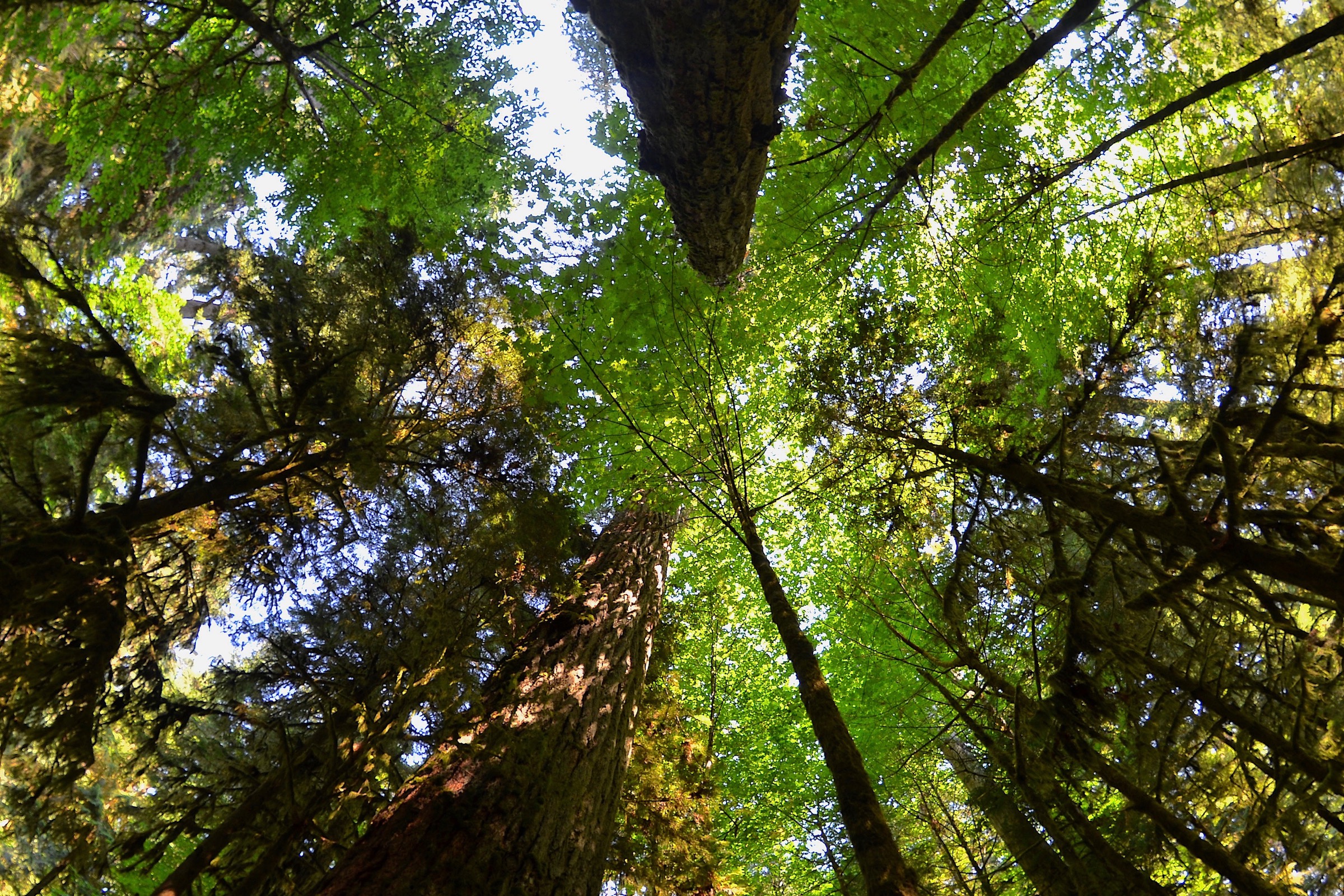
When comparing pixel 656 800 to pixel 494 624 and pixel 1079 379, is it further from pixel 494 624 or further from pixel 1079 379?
pixel 1079 379

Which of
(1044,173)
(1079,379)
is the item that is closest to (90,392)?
(1044,173)

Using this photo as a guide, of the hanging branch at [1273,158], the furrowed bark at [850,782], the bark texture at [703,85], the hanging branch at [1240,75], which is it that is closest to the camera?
the furrowed bark at [850,782]

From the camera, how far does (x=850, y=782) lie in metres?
3.24

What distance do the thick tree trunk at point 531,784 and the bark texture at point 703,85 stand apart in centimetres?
290

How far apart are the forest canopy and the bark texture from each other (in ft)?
0.09

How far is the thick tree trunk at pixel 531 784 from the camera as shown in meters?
2.59

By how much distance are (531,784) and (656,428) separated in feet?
8.98

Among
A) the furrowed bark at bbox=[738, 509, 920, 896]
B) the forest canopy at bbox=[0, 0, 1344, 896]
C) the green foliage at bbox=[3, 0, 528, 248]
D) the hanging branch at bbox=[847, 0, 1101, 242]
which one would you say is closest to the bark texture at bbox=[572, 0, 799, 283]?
the forest canopy at bbox=[0, 0, 1344, 896]

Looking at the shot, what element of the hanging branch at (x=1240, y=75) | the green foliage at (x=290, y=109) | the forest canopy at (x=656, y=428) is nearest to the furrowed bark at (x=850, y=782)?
the forest canopy at (x=656, y=428)

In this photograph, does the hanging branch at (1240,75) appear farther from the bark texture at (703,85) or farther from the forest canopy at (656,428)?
the bark texture at (703,85)

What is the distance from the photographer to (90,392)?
3176mm

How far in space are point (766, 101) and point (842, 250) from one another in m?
1.98

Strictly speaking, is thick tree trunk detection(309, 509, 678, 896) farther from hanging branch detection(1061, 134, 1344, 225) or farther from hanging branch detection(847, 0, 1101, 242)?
hanging branch detection(1061, 134, 1344, 225)

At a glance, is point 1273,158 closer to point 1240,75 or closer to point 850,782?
point 1240,75
